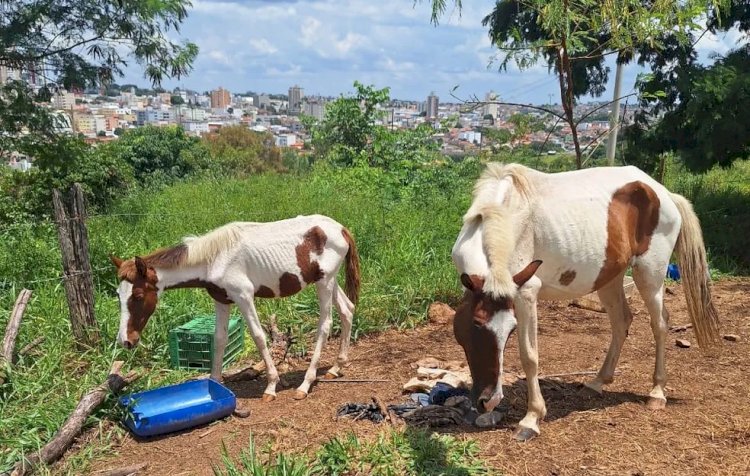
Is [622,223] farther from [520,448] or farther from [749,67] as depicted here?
[749,67]

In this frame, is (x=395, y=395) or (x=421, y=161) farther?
(x=421, y=161)

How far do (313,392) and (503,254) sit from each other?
2133 mm

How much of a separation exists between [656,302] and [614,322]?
433 millimetres

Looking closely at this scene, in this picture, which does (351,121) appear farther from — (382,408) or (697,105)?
(382,408)

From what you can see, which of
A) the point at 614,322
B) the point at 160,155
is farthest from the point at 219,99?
the point at 614,322

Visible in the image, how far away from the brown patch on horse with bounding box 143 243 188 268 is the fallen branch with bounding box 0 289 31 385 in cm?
130

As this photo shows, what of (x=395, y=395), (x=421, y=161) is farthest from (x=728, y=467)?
(x=421, y=161)

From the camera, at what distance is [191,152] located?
1777cm

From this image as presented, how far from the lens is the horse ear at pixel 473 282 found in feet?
11.0

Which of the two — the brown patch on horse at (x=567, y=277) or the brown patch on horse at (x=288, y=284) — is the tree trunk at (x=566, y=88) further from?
the brown patch on horse at (x=288, y=284)

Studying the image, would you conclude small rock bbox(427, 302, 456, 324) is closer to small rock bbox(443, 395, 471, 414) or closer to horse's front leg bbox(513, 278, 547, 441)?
small rock bbox(443, 395, 471, 414)

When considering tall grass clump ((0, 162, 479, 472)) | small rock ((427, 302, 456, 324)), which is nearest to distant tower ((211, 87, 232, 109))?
tall grass clump ((0, 162, 479, 472))

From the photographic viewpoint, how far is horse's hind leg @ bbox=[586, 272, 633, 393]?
Result: 4.58 meters

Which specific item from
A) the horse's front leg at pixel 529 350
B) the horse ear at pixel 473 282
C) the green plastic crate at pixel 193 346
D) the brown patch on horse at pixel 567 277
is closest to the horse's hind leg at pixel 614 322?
the brown patch on horse at pixel 567 277
